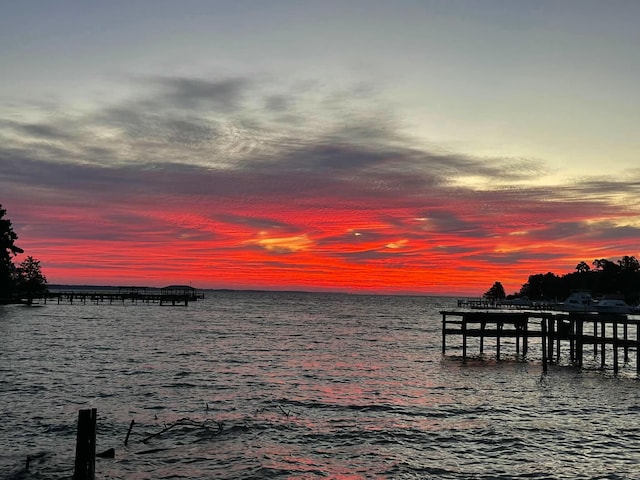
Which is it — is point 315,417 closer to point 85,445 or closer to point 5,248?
point 85,445


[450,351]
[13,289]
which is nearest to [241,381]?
[450,351]

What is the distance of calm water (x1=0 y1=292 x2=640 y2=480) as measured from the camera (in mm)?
17266

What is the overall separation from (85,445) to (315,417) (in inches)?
474

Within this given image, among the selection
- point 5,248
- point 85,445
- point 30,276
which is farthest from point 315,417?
point 30,276

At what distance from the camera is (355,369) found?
3981 centimetres

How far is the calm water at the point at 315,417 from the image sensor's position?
17.3 m

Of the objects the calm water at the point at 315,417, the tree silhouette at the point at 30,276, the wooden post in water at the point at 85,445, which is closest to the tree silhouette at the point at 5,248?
the tree silhouette at the point at 30,276

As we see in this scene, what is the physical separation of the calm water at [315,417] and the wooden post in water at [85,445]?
8.01 ft

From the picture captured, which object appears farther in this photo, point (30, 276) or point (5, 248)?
point (30, 276)

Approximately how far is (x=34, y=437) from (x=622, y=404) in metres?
25.4

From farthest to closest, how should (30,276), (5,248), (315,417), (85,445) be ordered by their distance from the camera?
(30,276)
(5,248)
(315,417)
(85,445)

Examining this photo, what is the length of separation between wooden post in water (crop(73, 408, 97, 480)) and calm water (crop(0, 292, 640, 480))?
8.01 ft

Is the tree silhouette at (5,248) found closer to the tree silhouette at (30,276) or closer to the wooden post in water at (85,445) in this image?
the tree silhouette at (30,276)

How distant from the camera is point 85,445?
521 inches
